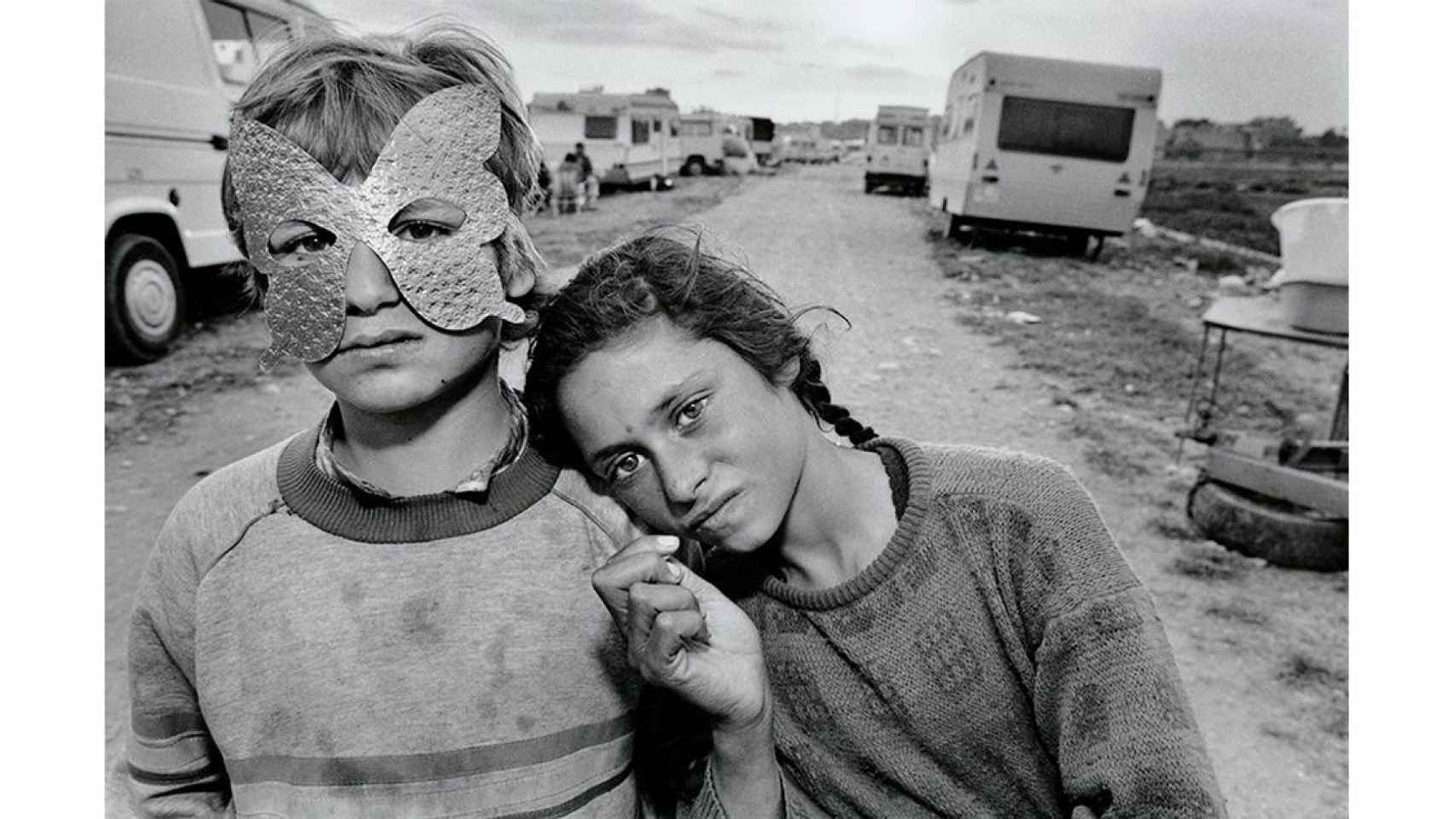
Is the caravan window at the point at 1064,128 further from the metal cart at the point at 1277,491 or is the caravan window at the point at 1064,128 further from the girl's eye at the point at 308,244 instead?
the girl's eye at the point at 308,244

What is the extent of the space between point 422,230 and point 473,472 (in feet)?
0.96

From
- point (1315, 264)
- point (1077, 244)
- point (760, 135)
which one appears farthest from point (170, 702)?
point (1077, 244)

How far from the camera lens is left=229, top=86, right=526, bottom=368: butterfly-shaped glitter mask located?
115cm

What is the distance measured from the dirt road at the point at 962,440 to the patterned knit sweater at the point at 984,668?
405 mm

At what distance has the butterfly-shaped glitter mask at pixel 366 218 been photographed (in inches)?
45.4

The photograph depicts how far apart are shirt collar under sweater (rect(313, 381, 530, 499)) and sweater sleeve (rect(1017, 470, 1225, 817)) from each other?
629mm

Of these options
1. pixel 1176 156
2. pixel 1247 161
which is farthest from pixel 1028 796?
pixel 1176 156

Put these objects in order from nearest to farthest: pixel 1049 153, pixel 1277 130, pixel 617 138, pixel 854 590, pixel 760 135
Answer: pixel 854 590 → pixel 1277 130 → pixel 760 135 → pixel 617 138 → pixel 1049 153

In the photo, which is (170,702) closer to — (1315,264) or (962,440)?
(962,440)

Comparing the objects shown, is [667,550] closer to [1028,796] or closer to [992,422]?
[1028,796]

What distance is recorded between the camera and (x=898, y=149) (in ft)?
→ 18.1

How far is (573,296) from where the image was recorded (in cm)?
126

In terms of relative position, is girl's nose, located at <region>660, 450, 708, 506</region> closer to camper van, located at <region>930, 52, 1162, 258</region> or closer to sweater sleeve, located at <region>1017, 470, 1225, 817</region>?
sweater sleeve, located at <region>1017, 470, 1225, 817</region>

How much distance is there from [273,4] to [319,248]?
138cm
